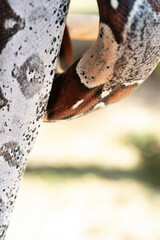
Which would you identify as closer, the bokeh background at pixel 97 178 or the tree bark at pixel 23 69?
the tree bark at pixel 23 69

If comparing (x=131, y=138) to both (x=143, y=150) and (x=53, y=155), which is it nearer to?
(x=143, y=150)

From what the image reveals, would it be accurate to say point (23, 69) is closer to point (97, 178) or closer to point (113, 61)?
point (113, 61)

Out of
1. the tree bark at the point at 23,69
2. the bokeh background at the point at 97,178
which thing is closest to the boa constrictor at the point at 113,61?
the tree bark at the point at 23,69

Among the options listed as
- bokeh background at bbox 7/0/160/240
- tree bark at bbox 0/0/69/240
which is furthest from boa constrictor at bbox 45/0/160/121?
bokeh background at bbox 7/0/160/240

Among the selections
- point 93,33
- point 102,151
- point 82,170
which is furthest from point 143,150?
point 93,33

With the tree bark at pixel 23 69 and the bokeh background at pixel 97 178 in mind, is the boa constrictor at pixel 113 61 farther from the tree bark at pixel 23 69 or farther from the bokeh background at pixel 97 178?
the bokeh background at pixel 97 178
